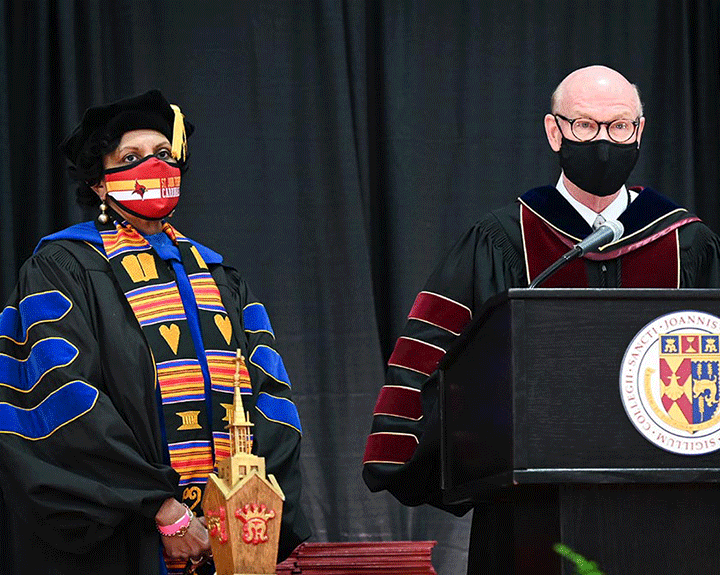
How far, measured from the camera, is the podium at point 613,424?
296cm

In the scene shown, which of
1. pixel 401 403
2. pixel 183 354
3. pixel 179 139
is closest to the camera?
pixel 401 403

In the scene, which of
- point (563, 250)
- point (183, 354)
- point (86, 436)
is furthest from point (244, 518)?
point (563, 250)

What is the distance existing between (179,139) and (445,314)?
108 cm

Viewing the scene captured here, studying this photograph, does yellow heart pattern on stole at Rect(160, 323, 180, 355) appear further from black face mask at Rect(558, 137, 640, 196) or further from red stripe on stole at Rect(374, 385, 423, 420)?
black face mask at Rect(558, 137, 640, 196)

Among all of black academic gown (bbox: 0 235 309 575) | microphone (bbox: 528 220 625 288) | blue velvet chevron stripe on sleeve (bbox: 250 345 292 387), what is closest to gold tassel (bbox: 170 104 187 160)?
black academic gown (bbox: 0 235 309 575)

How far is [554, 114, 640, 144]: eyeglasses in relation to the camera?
4.27m

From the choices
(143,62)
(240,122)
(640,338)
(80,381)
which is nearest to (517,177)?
(240,122)

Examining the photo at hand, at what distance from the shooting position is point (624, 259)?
4.23m

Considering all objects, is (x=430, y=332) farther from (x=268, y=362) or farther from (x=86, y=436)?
(x=86, y=436)

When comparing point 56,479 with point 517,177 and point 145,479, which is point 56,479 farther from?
point 517,177

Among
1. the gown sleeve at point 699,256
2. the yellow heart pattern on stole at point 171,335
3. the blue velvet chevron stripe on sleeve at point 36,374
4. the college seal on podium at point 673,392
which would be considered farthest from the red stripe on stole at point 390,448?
the college seal on podium at point 673,392

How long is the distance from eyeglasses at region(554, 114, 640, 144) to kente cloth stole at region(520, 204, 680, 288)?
10.9 inches

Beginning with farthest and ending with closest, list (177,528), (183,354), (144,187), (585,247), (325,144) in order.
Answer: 1. (325,144)
2. (144,187)
3. (183,354)
4. (177,528)
5. (585,247)

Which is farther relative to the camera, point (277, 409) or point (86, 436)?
point (277, 409)
